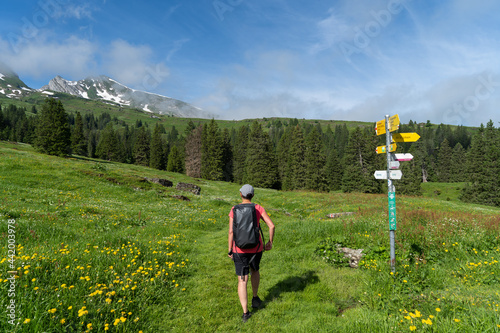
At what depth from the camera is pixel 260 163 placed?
59.3 meters

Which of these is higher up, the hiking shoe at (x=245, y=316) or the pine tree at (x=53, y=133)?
the pine tree at (x=53, y=133)

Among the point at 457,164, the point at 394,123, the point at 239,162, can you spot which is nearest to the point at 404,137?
the point at 394,123

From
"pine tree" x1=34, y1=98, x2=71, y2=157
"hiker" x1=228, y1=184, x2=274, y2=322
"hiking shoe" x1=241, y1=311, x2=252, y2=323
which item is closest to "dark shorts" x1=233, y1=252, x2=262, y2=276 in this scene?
"hiker" x1=228, y1=184, x2=274, y2=322

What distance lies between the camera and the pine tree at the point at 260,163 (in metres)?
58.8

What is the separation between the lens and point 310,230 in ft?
35.1

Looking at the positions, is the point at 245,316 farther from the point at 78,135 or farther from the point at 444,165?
the point at 444,165

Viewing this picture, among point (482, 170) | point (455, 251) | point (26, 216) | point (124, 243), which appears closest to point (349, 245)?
point (455, 251)

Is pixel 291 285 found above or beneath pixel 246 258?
beneath

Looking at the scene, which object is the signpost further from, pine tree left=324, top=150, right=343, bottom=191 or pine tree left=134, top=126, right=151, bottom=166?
pine tree left=134, top=126, right=151, bottom=166

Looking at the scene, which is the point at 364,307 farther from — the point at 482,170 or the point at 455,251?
the point at 482,170

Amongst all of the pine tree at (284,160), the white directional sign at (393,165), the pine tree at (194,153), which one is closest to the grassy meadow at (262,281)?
the white directional sign at (393,165)

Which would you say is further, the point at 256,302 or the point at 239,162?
the point at 239,162

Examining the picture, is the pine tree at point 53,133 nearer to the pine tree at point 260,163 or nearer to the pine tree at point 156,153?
the pine tree at point 156,153

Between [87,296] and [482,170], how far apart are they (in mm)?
75729
